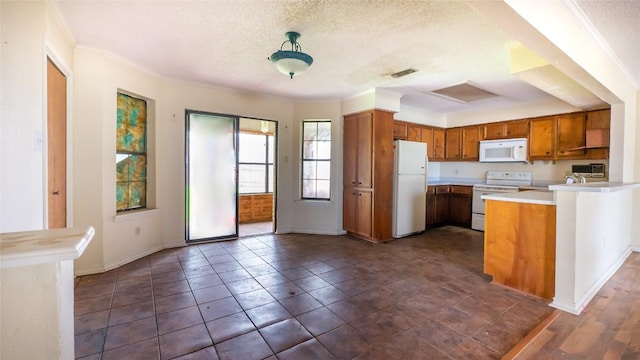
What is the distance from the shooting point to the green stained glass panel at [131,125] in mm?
3521

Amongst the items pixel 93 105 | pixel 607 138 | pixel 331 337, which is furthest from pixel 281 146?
pixel 607 138

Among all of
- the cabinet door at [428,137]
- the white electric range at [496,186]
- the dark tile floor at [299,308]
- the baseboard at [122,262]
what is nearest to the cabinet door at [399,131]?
the cabinet door at [428,137]

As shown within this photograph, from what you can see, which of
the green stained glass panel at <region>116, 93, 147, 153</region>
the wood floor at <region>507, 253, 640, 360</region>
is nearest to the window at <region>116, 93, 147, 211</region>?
the green stained glass panel at <region>116, 93, 147, 153</region>

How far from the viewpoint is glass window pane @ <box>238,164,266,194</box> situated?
6.77 metres

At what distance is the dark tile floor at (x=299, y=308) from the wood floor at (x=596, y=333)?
12 cm

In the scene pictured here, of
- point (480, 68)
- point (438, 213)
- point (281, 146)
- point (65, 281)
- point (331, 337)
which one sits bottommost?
point (331, 337)

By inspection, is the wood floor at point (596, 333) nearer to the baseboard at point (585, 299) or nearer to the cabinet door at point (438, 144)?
the baseboard at point (585, 299)

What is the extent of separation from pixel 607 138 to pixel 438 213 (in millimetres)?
2768

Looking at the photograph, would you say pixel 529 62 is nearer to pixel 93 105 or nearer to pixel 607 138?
pixel 607 138

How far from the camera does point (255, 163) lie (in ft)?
22.6

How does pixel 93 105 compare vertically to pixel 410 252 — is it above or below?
above

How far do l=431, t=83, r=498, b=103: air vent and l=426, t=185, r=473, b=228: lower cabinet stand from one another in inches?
68.4

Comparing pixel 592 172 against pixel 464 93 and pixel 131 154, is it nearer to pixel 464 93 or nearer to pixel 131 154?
pixel 464 93

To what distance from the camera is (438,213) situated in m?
5.75
